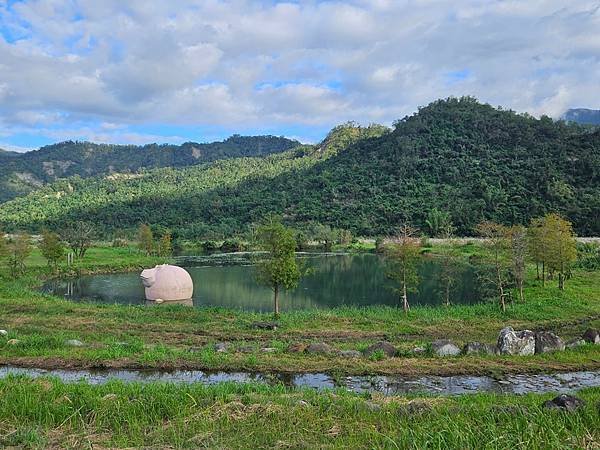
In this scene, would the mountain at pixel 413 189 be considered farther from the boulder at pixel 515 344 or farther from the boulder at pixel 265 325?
the boulder at pixel 265 325

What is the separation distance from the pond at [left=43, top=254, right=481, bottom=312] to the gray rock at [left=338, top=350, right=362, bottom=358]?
11459 mm

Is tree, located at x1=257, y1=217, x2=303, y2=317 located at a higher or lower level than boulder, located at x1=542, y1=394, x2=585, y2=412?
higher

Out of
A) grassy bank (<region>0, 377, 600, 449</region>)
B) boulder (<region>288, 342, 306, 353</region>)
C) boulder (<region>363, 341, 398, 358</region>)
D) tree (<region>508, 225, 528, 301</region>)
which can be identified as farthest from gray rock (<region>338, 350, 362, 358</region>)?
tree (<region>508, 225, 528, 301</region>)

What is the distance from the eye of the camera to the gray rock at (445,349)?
54.3 feet

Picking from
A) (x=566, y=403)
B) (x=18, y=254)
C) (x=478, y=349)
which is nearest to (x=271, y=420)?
(x=566, y=403)

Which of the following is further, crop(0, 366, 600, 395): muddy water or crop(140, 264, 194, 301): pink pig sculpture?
crop(140, 264, 194, 301): pink pig sculpture

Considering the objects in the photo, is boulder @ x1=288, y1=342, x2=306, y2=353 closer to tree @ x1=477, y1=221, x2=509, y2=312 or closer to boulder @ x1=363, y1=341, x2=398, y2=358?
boulder @ x1=363, y1=341, x2=398, y2=358

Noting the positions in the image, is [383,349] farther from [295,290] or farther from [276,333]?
[295,290]

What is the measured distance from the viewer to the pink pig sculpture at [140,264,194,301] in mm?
34500

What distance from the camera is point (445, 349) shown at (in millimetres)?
16625

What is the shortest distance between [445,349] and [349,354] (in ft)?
10.8

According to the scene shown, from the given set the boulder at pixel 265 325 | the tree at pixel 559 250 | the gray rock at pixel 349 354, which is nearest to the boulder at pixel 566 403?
the gray rock at pixel 349 354

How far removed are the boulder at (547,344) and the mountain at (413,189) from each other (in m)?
71.5

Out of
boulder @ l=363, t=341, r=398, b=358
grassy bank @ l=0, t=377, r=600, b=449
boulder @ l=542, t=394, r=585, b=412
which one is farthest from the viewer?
boulder @ l=363, t=341, r=398, b=358
